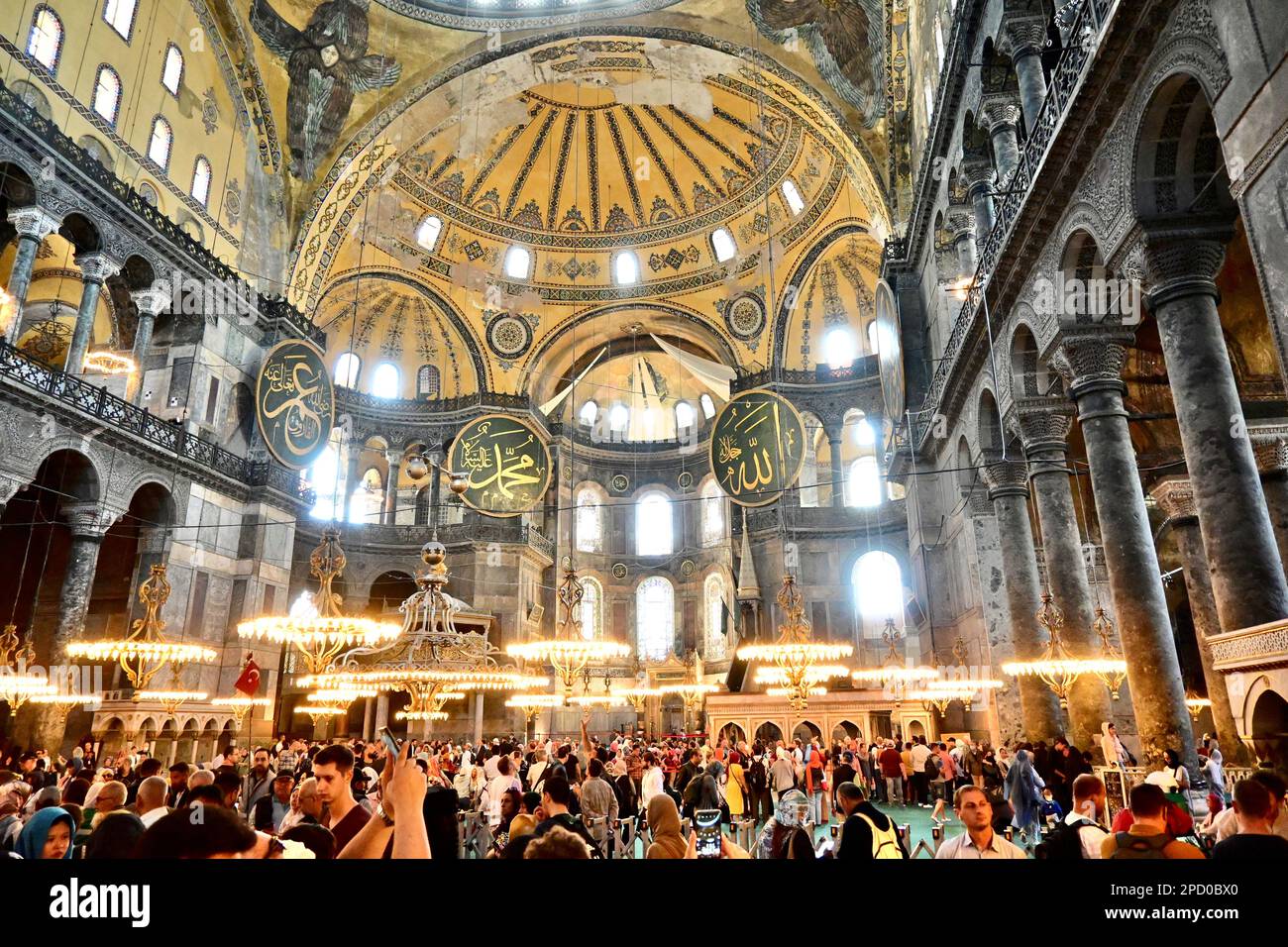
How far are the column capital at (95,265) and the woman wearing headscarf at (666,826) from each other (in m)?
13.1

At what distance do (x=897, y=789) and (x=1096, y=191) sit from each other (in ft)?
28.8

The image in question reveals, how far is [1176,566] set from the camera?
13.9 meters

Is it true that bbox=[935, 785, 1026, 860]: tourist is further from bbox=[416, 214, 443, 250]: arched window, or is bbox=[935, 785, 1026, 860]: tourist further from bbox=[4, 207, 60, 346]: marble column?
bbox=[416, 214, 443, 250]: arched window

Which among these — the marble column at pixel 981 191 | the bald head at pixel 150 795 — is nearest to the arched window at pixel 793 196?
the marble column at pixel 981 191

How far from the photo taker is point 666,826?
3.00 m

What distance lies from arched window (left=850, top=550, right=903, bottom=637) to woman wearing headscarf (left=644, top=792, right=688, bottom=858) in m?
16.1

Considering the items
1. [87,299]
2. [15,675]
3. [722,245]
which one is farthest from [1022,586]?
[87,299]

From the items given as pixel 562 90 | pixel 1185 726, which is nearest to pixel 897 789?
pixel 1185 726

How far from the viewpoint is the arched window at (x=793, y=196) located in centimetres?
1882

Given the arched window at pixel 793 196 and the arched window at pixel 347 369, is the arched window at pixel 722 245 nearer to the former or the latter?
the arched window at pixel 793 196

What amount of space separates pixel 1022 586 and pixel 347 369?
17.0 meters

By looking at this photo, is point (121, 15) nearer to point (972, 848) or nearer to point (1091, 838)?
point (972, 848)
